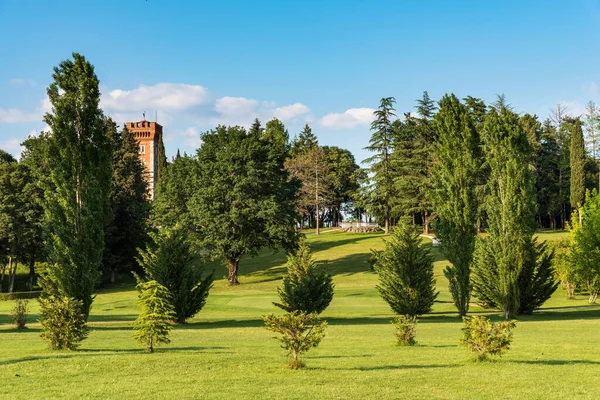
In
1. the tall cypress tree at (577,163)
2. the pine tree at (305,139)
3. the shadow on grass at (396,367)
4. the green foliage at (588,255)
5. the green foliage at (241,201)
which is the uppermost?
the pine tree at (305,139)

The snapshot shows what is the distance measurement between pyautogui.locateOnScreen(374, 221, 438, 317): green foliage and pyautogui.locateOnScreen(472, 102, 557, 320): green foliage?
478 cm

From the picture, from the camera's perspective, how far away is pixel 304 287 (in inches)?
1158

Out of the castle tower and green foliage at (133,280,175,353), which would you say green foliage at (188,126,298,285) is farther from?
the castle tower

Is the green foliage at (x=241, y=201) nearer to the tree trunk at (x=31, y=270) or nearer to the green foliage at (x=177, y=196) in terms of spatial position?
the green foliage at (x=177, y=196)

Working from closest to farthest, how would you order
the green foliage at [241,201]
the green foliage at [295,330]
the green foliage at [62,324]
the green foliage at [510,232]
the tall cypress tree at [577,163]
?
the green foliage at [295,330] → the green foliage at [62,324] → the green foliage at [510,232] → the green foliage at [241,201] → the tall cypress tree at [577,163]

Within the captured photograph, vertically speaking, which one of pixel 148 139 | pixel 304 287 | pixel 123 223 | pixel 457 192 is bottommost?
pixel 304 287

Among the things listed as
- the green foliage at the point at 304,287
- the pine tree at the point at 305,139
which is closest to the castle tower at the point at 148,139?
the pine tree at the point at 305,139

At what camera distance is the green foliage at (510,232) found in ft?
106

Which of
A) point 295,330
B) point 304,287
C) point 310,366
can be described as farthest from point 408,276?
point 295,330

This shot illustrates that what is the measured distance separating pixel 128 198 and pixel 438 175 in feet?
134

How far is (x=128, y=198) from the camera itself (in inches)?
2490

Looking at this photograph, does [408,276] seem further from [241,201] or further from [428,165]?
[428,165]

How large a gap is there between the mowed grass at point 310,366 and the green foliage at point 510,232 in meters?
4.63

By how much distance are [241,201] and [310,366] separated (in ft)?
129
